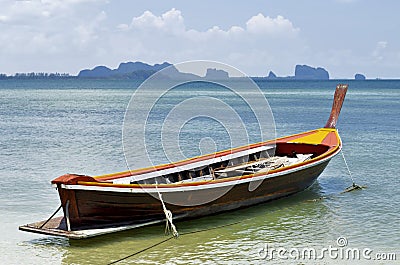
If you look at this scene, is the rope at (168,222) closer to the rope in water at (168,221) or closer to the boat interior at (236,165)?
the rope in water at (168,221)

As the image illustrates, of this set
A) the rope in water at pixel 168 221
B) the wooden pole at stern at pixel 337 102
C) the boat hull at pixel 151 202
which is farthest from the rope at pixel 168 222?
the wooden pole at stern at pixel 337 102

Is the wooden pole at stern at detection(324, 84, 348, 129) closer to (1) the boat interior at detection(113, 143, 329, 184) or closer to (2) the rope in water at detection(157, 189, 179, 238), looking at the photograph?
(1) the boat interior at detection(113, 143, 329, 184)

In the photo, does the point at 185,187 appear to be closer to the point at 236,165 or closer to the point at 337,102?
the point at 236,165

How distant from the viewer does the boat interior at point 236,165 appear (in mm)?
14055

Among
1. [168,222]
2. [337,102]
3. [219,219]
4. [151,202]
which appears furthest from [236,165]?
[337,102]

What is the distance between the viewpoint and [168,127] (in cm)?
3475

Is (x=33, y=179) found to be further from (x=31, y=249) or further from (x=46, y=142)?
(x=46, y=142)

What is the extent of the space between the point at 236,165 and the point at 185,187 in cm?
453

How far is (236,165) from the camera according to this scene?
16.8 metres

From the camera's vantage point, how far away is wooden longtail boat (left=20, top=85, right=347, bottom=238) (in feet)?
37.4

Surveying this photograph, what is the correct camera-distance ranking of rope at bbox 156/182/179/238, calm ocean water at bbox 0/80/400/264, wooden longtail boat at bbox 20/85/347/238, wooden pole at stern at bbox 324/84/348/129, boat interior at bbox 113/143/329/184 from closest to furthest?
wooden longtail boat at bbox 20/85/347/238 < calm ocean water at bbox 0/80/400/264 < rope at bbox 156/182/179/238 < boat interior at bbox 113/143/329/184 < wooden pole at stern at bbox 324/84/348/129

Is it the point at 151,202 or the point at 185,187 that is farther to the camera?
the point at 185,187

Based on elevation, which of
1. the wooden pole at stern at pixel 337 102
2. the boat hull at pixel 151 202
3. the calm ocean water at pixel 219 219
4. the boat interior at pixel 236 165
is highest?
the wooden pole at stern at pixel 337 102

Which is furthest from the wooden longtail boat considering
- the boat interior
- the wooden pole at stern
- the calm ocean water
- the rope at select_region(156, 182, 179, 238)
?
the wooden pole at stern
